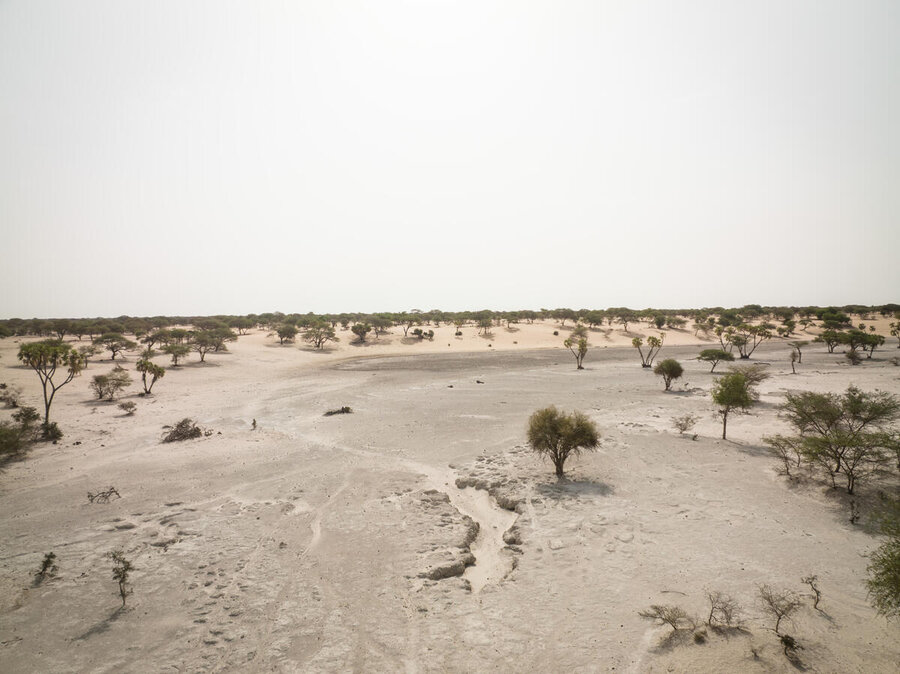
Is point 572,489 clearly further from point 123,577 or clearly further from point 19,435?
point 19,435

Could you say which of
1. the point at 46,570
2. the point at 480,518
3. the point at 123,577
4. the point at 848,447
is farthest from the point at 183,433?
the point at 848,447

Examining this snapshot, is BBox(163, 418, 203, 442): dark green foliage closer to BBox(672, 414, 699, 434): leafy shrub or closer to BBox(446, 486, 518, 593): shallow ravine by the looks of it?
BBox(446, 486, 518, 593): shallow ravine

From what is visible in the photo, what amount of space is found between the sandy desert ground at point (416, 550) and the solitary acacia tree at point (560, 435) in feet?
3.57

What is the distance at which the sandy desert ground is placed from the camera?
7672 mm

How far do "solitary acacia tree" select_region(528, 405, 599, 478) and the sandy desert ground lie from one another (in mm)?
1090

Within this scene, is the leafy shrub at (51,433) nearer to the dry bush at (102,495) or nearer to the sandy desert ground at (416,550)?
the sandy desert ground at (416,550)

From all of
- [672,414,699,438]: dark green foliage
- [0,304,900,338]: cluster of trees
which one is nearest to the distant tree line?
[0,304,900,338]: cluster of trees

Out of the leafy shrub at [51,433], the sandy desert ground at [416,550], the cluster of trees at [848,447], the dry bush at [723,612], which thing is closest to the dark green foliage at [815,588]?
the sandy desert ground at [416,550]

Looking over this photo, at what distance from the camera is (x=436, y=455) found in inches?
765

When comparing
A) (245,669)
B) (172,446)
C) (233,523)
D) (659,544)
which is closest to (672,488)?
(659,544)

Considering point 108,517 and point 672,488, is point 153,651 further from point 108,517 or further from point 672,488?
point 672,488

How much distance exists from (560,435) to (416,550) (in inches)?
305

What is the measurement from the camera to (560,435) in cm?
1620

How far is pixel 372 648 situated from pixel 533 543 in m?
5.50
